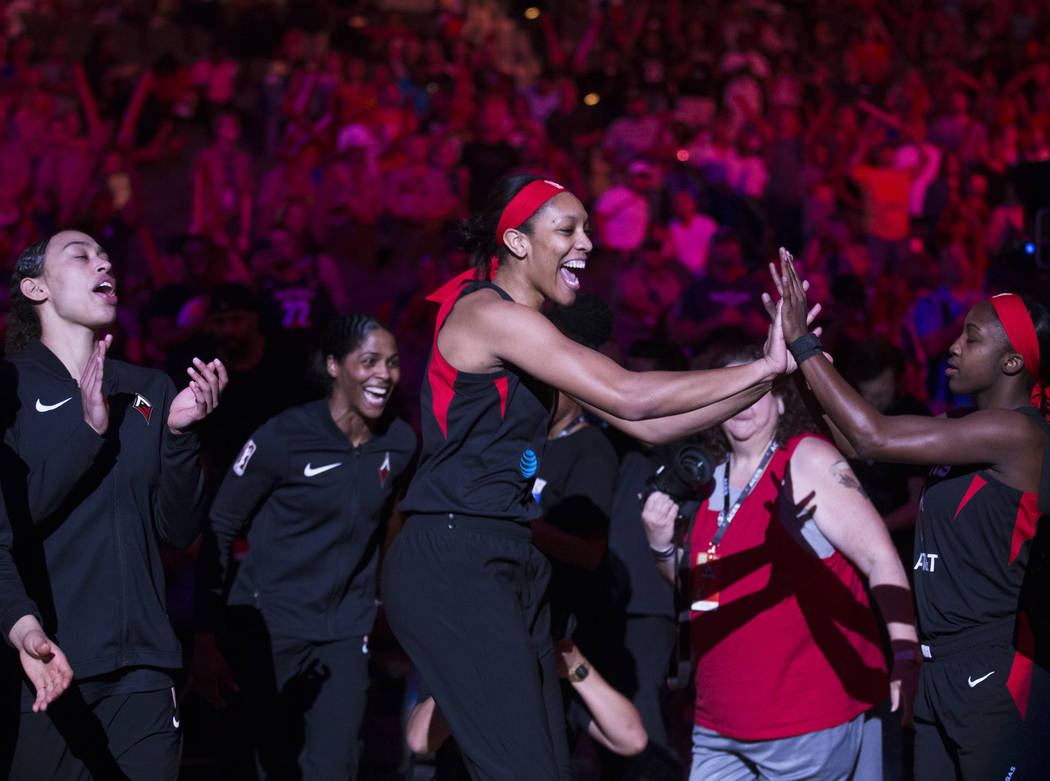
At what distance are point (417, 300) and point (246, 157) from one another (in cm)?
322

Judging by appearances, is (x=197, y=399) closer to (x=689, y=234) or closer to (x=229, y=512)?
(x=229, y=512)

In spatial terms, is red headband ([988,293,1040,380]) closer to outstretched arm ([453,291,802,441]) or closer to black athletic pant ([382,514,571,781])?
outstretched arm ([453,291,802,441])

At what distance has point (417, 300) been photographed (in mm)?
8602

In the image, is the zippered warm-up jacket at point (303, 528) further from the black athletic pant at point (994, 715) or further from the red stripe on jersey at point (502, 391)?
the black athletic pant at point (994, 715)

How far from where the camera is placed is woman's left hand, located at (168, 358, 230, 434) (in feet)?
11.8

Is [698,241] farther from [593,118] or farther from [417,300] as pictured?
[417,300]

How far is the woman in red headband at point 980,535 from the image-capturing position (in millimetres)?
3531

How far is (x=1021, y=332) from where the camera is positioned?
148 inches

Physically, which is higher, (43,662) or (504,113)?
(504,113)

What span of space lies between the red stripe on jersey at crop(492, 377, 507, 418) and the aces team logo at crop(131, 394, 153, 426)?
4.12 ft

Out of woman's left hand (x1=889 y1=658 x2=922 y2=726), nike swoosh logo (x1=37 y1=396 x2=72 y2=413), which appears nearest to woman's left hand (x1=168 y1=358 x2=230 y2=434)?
nike swoosh logo (x1=37 y1=396 x2=72 y2=413)

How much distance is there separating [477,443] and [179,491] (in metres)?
1.05

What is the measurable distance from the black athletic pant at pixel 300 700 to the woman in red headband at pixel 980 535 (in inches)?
89.4

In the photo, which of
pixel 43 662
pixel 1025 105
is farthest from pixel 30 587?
pixel 1025 105
